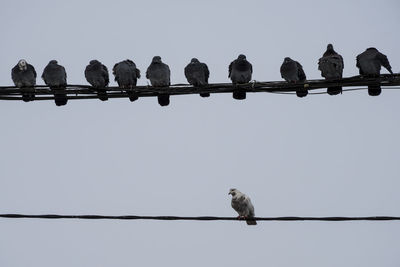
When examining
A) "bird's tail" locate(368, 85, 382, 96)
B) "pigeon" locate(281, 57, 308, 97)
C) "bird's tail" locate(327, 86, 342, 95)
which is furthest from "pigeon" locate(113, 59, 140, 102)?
"bird's tail" locate(368, 85, 382, 96)

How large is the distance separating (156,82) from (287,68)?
251 cm

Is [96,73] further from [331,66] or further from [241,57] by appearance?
[331,66]

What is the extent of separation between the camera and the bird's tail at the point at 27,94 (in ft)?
37.5

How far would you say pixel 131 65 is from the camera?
16.5 meters

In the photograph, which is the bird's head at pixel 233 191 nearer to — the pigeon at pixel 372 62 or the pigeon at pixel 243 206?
the pigeon at pixel 243 206

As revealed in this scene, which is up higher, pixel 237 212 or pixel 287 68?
pixel 287 68

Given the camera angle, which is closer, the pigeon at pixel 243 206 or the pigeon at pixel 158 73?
the pigeon at pixel 243 206

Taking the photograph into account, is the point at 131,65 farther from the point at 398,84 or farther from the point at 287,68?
the point at 398,84

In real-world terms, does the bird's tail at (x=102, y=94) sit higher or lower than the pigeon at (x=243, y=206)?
higher

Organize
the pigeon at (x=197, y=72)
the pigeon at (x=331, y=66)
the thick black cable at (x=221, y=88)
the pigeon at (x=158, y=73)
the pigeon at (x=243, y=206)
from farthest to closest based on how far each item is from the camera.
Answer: the pigeon at (x=197, y=72) < the pigeon at (x=158, y=73) < the pigeon at (x=331, y=66) < the pigeon at (x=243, y=206) < the thick black cable at (x=221, y=88)

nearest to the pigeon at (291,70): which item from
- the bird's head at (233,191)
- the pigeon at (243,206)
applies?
the bird's head at (233,191)

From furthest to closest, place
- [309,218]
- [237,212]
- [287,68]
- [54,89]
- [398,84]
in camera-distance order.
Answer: [287,68]
[237,212]
[54,89]
[398,84]
[309,218]

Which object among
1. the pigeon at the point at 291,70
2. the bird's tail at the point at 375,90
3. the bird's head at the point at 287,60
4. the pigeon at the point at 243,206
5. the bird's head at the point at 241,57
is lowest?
the pigeon at the point at 243,206

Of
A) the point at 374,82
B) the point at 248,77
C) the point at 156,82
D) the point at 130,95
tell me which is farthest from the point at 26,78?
the point at 374,82
